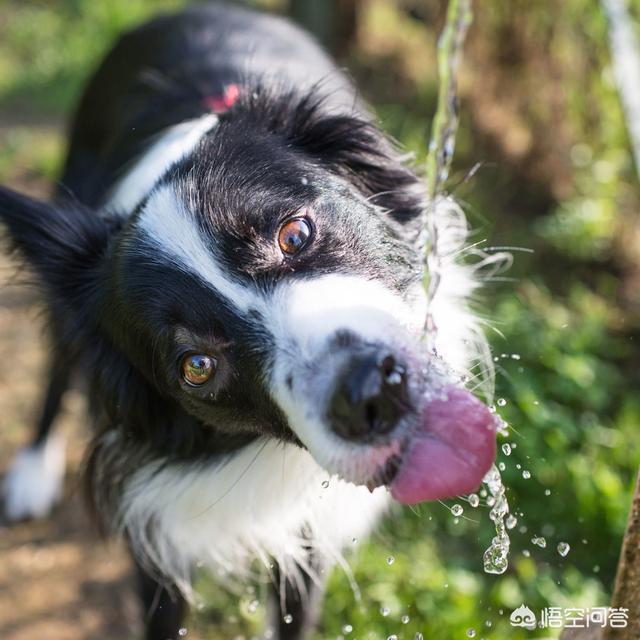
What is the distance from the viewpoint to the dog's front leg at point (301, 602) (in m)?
3.13

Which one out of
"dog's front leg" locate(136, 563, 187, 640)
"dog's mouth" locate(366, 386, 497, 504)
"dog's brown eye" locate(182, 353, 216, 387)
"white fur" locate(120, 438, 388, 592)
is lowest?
"dog's front leg" locate(136, 563, 187, 640)

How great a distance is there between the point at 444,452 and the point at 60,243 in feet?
4.58

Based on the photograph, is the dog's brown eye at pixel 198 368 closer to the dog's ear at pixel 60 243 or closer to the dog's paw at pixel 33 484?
the dog's ear at pixel 60 243

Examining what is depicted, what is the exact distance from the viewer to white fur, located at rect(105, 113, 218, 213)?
275 cm

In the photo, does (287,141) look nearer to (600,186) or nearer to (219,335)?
(219,335)

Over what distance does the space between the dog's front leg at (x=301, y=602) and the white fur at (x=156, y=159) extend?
143 centimetres

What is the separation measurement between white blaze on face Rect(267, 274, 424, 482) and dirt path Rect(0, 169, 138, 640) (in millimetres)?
1503

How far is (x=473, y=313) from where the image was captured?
2943mm

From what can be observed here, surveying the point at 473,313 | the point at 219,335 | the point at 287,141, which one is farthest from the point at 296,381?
the point at 473,313

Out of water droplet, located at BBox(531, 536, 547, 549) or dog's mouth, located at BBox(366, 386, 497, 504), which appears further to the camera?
water droplet, located at BBox(531, 536, 547, 549)

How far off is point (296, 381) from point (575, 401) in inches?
91.8

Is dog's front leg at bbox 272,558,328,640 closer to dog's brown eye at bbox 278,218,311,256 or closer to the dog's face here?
the dog's face

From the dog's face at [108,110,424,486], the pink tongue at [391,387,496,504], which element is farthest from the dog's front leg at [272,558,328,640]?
the pink tongue at [391,387,496,504]

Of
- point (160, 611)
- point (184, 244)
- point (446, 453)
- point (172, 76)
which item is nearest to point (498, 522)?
point (446, 453)
